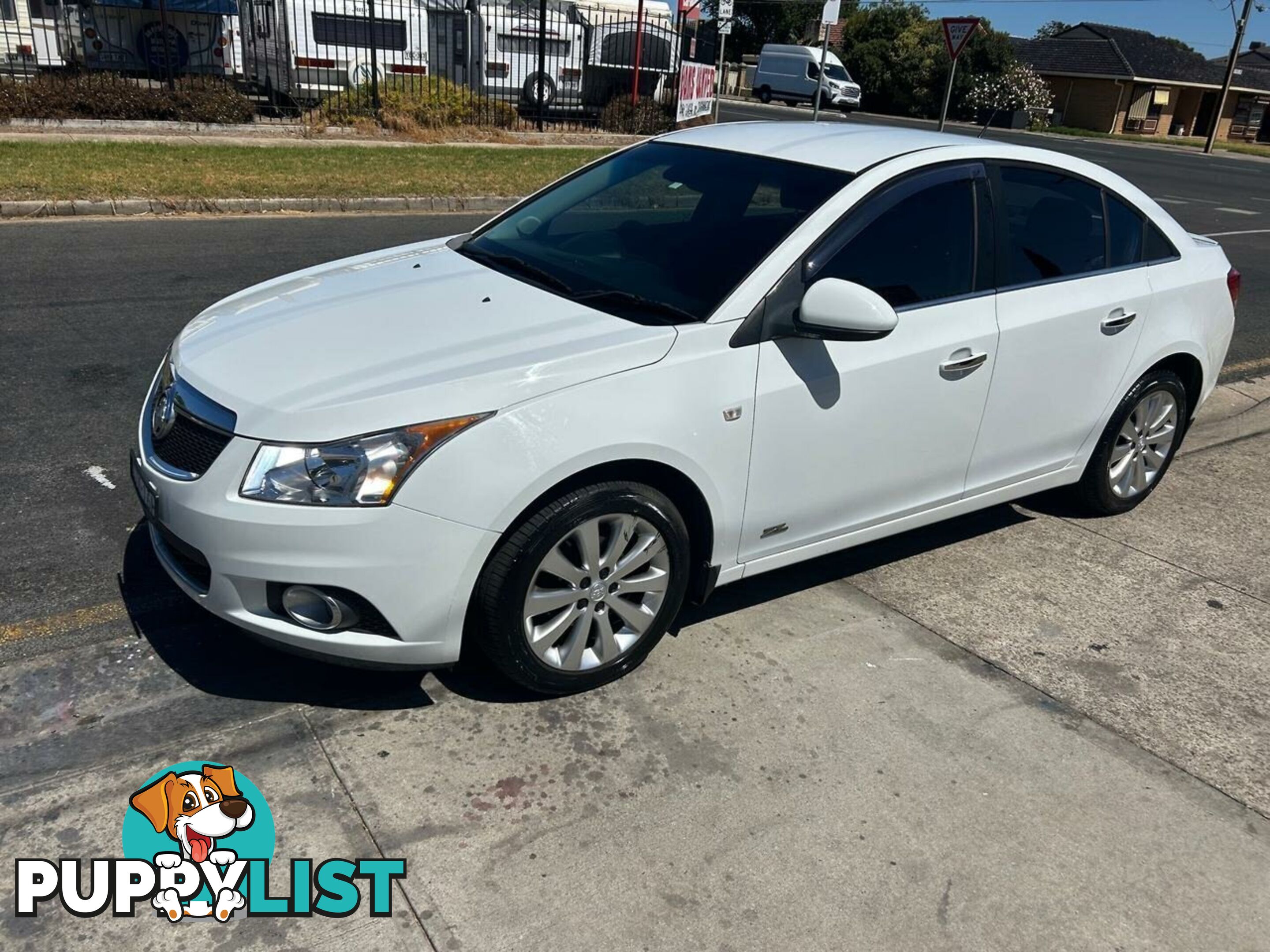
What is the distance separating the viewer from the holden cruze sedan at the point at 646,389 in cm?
286

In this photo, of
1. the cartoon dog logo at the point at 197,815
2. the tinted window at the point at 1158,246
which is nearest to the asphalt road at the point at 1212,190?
the tinted window at the point at 1158,246

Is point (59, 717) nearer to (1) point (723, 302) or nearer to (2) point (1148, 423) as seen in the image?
(1) point (723, 302)

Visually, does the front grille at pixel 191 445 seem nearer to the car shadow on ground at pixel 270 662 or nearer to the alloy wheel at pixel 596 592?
the car shadow on ground at pixel 270 662

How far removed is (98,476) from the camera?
15.0 feet

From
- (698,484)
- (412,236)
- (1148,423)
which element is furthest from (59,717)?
(412,236)

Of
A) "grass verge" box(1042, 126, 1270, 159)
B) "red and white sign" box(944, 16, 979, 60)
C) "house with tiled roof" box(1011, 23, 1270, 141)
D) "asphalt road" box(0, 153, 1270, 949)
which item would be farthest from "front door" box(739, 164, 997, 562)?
"house with tiled roof" box(1011, 23, 1270, 141)

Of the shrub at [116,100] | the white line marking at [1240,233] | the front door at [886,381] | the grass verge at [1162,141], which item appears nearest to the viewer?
the front door at [886,381]

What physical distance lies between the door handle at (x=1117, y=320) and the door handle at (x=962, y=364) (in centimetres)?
80

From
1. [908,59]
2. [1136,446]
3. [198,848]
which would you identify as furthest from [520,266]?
[908,59]

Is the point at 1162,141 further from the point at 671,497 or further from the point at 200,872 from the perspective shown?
the point at 200,872

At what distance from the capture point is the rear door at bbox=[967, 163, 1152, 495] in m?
4.07

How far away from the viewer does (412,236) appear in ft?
32.8

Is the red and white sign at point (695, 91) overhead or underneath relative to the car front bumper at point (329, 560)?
overhead

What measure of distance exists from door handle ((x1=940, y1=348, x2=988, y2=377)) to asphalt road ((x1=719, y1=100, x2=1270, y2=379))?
4625mm
